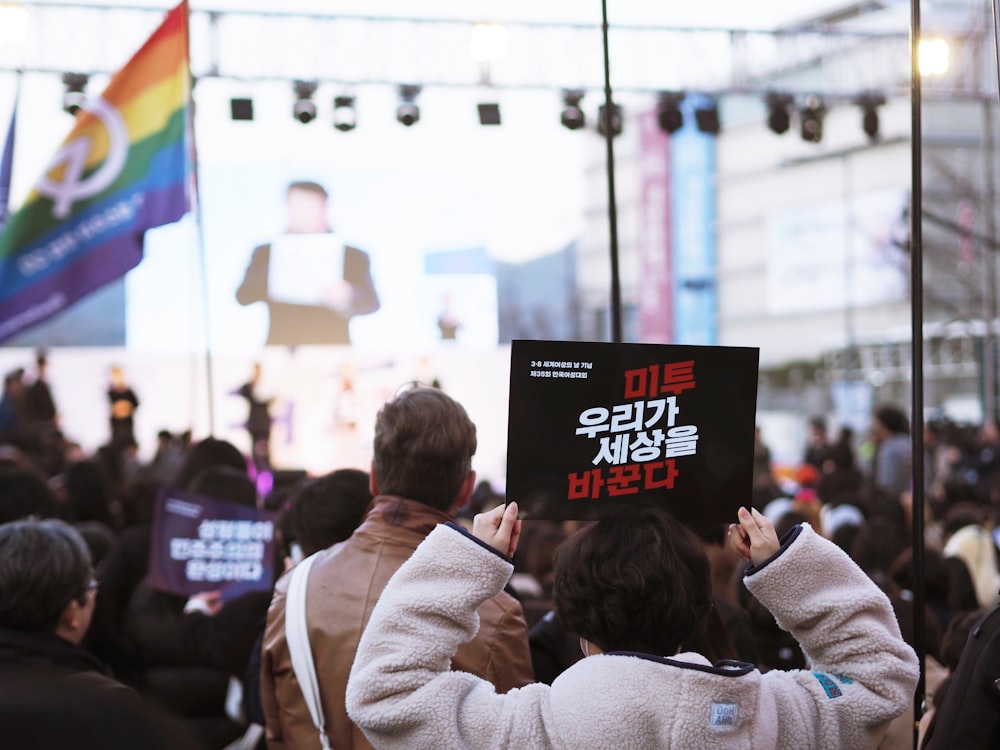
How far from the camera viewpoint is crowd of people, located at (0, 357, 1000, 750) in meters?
1.74

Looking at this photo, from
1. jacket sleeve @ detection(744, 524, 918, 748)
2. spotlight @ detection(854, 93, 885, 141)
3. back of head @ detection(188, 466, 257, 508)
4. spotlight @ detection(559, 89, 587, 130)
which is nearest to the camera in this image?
jacket sleeve @ detection(744, 524, 918, 748)

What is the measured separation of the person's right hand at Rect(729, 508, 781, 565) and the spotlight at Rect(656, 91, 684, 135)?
11804mm

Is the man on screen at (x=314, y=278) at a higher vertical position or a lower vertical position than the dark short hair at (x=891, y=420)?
higher

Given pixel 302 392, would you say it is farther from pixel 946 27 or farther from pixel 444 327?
pixel 946 27

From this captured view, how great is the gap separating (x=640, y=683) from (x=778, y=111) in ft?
41.6

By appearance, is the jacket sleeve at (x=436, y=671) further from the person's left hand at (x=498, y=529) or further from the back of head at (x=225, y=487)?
the back of head at (x=225, y=487)

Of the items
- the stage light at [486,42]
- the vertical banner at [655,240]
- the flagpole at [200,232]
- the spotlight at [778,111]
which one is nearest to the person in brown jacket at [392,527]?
the flagpole at [200,232]

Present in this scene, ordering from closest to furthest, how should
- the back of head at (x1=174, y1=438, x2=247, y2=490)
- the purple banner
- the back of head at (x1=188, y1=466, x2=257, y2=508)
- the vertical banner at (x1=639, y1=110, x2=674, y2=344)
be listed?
the purple banner < the back of head at (x1=188, y1=466, x2=257, y2=508) < the back of head at (x1=174, y1=438, x2=247, y2=490) < the vertical banner at (x1=639, y1=110, x2=674, y2=344)

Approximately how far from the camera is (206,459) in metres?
4.80

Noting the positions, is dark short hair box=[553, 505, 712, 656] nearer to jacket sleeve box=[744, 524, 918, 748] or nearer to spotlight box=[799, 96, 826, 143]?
jacket sleeve box=[744, 524, 918, 748]

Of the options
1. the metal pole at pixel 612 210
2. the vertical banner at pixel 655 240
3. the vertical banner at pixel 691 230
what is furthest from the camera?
the vertical banner at pixel 691 230

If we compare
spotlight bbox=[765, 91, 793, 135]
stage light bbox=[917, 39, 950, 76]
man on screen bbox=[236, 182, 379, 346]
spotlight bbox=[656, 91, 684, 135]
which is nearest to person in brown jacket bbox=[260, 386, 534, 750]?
man on screen bbox=[236, 182, 379, 346]

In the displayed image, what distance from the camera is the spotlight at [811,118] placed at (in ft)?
44.2

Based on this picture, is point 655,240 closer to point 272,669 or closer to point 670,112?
point 670,112
